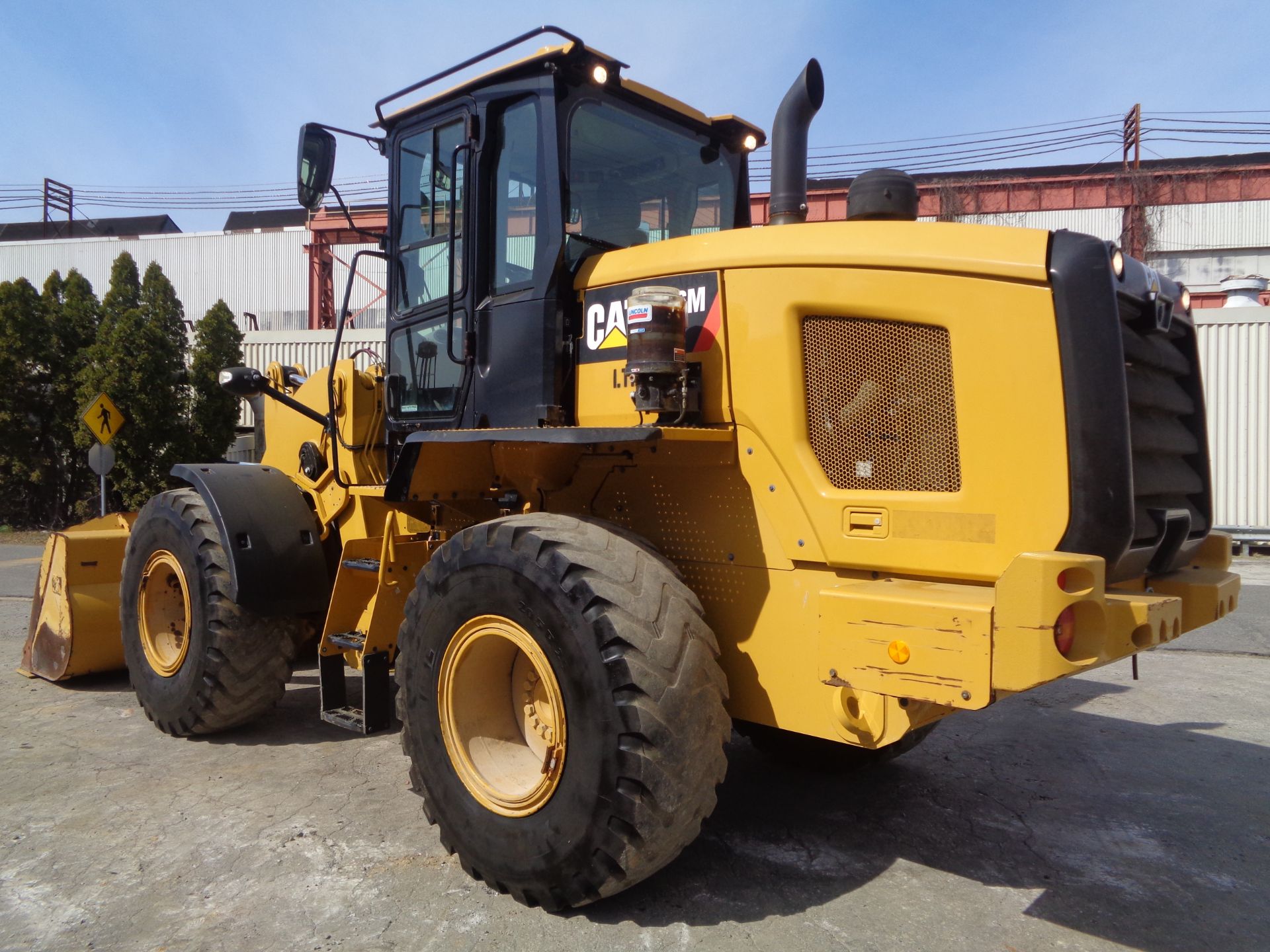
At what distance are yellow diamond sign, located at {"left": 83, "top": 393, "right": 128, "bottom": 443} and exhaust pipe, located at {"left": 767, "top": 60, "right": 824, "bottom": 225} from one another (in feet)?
47.6

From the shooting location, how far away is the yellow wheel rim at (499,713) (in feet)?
10.9

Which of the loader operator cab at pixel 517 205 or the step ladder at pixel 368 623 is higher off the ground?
the loader operator cab at pixel 517 205

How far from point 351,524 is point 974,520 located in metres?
3.53

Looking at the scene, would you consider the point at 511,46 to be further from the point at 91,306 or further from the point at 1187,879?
the point at 91,306

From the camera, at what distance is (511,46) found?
159 inches

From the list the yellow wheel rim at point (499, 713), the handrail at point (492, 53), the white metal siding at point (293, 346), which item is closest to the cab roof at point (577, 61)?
the handrail at point (492, 53)

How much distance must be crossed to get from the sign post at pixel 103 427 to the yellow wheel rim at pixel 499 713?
45.0 feet

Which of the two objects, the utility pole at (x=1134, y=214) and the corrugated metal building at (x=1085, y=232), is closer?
the corrugated metal building at (x=1085, y=232)

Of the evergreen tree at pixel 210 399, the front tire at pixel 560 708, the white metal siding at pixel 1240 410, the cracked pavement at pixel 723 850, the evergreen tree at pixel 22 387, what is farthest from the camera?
the evergreen tree at pixel 210 399

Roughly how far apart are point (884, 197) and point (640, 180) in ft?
4.10

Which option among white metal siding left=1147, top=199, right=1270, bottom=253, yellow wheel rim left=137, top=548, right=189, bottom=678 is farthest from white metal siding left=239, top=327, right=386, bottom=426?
white metal siding left=1147, top=199, right=1270, bottom=253

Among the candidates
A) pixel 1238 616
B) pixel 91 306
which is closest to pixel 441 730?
pixel 1238 616

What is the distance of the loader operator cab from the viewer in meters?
3.97

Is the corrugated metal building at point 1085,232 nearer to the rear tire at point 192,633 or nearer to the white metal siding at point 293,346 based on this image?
the white metal siding at point 293,346
